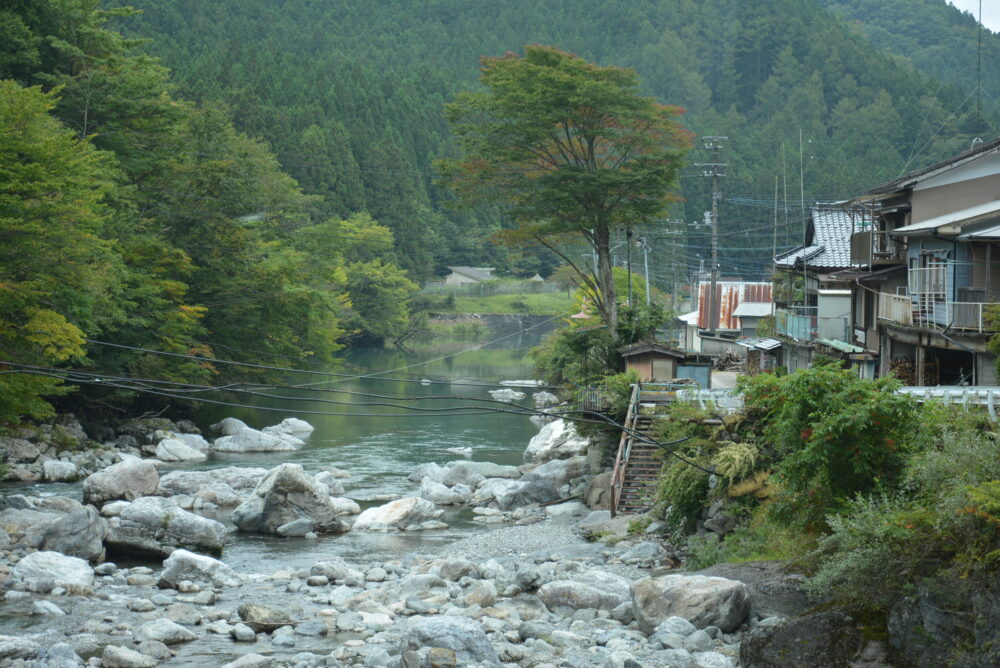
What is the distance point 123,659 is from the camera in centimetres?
1290

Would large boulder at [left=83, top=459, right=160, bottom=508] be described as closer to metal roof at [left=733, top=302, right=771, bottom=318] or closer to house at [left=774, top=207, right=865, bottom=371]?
house at [left=774, top=207, right=865, bottom=371]

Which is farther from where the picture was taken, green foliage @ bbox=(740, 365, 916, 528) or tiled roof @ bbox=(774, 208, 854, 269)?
tiled roof @ bbox=(774, 208, 854, 269)

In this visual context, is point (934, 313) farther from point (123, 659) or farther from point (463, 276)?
point (463, 276)

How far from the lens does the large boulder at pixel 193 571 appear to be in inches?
686

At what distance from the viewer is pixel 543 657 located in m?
12.8

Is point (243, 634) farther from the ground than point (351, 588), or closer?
farther from the ground

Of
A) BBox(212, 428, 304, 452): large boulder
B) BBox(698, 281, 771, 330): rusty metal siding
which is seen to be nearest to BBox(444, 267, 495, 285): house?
BBox(698, 281, 771, 330): rusty metal siding

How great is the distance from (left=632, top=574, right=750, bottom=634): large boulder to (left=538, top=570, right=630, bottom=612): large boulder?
0.99 m

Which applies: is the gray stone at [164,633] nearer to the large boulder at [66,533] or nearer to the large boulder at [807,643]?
the large boulder at [66,533]

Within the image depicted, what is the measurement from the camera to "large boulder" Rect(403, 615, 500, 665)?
12648 millimetres

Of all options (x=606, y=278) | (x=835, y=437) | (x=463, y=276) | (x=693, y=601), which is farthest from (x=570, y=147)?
(x=463, y=276)

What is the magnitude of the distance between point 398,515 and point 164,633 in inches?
391

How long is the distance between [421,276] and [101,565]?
251 ft

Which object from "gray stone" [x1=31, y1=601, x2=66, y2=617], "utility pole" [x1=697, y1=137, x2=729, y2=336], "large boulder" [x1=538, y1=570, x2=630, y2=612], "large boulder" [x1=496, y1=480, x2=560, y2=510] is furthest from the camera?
"utility pole" [x1=697, y1=137, x2=729, y2=336]
